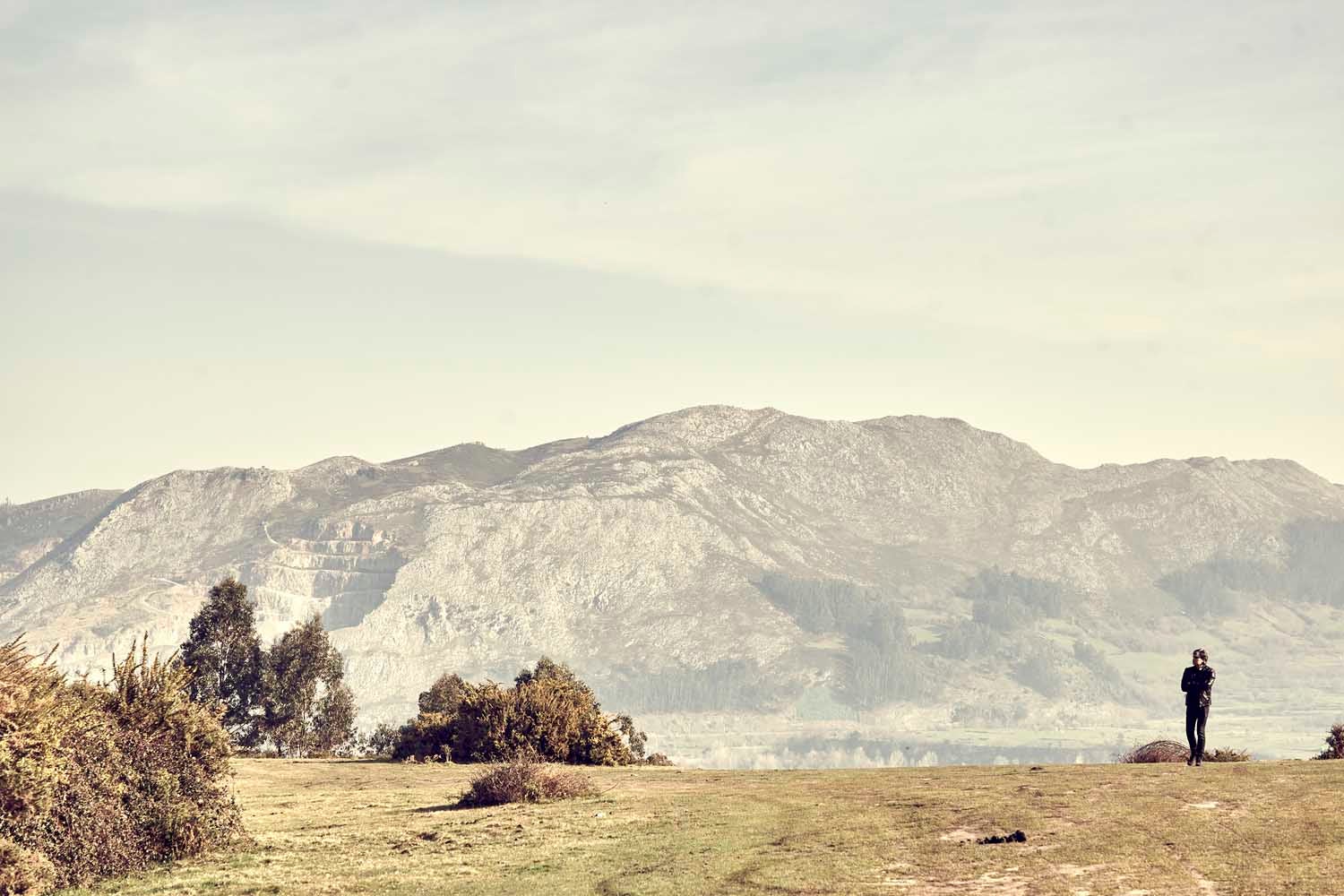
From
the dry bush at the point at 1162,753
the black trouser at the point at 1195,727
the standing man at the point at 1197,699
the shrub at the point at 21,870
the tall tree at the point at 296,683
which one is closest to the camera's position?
the shrub at the point at 21,870

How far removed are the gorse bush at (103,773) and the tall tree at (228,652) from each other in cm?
8210

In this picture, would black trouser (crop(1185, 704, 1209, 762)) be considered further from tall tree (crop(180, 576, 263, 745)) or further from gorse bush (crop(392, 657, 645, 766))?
tall tree (crop(180, 576, 263, 745))

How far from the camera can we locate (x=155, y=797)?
32.9m

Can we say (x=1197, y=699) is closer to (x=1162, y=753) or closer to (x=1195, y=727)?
(x=1195, y=727)

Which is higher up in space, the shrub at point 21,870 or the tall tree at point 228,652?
the tall tree at point 228,652

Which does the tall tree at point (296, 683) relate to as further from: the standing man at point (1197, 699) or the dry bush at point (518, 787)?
the standing man at point (1197, 699)

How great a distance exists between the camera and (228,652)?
11650 cm

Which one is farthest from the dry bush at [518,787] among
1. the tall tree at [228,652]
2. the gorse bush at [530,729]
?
the tall tree at [228,652]

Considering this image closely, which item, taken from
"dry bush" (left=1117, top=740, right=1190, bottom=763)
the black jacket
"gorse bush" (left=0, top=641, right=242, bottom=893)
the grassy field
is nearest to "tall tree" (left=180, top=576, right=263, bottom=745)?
the grassy field

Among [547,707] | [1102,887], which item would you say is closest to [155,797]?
[1102,887]

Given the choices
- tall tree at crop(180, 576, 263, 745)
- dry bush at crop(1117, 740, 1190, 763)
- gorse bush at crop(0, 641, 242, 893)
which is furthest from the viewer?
tall tree at crop(180, 576, 263, 745)

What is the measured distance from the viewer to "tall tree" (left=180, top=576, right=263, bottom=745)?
375 ft

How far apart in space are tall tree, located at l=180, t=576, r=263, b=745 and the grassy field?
246ft

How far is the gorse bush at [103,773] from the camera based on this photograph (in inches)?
1120
